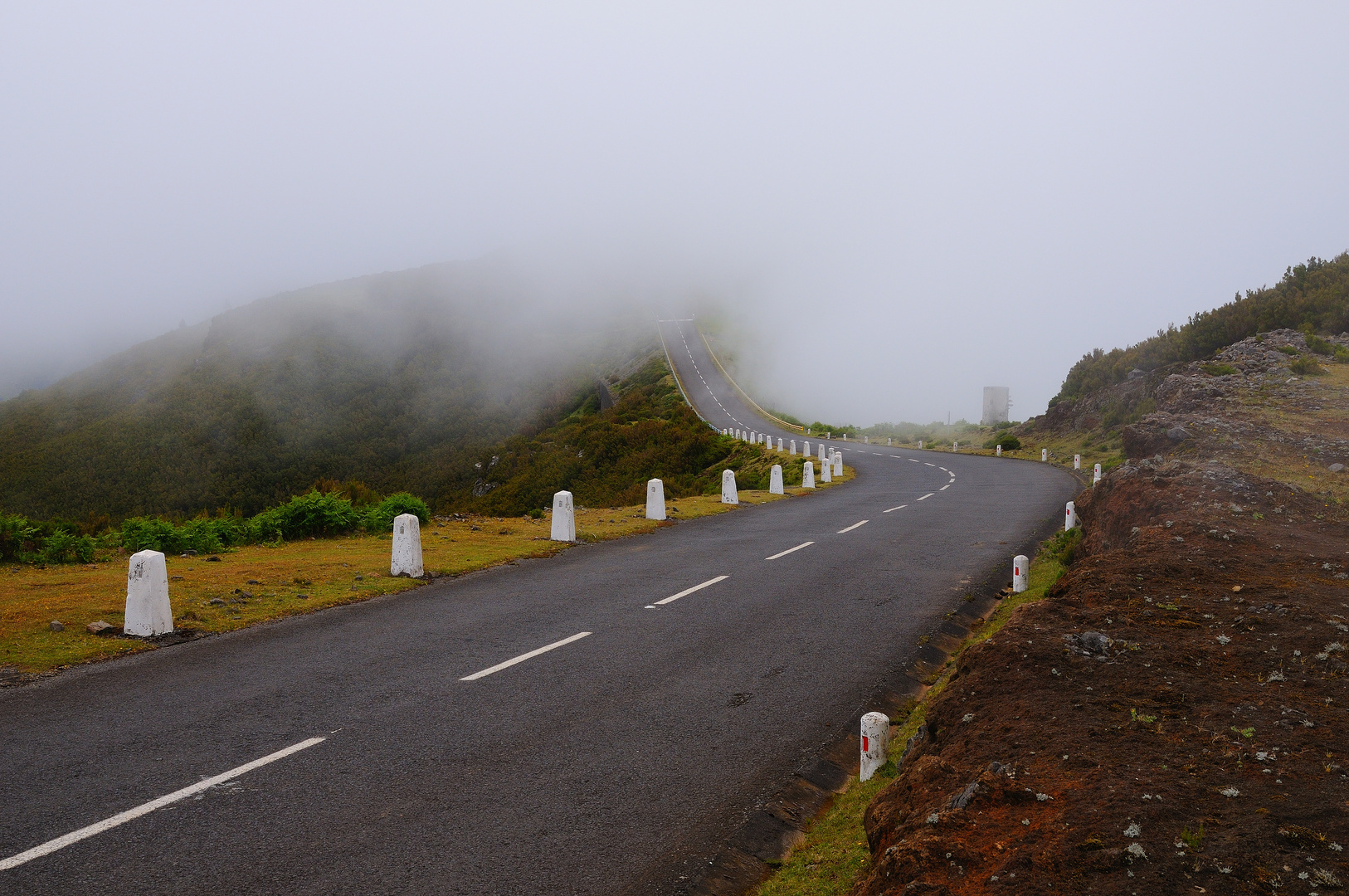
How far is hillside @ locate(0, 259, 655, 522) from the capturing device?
79000 mm

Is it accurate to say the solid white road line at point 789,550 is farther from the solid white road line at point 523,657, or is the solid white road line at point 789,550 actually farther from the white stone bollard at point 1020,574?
the solid white road line at point 523,657

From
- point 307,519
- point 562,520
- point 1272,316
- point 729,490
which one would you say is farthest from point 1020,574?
point 1272,316

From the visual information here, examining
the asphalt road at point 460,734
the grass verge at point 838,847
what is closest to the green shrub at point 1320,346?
the asphalt road at point 460,734

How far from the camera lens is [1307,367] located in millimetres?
19250

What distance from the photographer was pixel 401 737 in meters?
5.48

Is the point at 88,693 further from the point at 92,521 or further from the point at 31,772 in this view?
the point at 92,521

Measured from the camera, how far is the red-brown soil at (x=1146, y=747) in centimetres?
282

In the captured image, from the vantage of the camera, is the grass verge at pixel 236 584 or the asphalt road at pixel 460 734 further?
the grass verge at pixel 236 584

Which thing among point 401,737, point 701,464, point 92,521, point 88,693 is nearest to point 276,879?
point 401,737

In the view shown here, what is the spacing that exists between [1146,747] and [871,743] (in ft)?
5.52

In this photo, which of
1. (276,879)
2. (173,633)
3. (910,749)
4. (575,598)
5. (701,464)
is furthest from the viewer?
(701,464)

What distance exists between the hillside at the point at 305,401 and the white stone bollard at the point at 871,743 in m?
65.2

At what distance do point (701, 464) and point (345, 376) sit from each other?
81758 mm

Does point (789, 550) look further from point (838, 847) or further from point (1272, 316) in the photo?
point (1272, 316)
